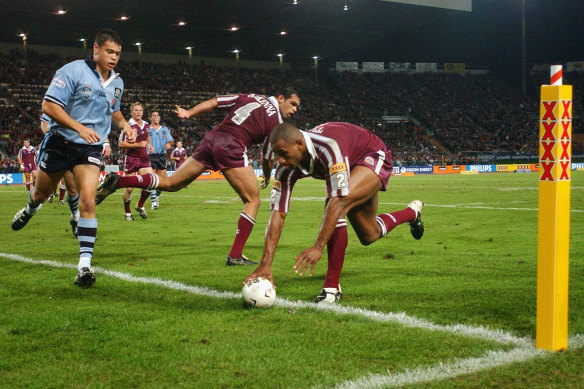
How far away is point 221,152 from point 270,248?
9.23 feet

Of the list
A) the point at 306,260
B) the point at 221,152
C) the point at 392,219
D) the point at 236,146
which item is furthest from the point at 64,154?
the point at 392,219

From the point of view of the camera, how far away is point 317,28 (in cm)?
4534

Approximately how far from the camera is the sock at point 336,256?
4918mm

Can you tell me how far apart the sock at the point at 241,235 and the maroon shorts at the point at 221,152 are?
649 millimetres

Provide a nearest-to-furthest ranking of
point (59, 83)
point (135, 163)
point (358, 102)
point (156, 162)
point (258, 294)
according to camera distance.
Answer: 1. point (258, 294)
2. point (59, 83)
3. point (135, 163)
4. point (156, 162)
5. point (358, 102)

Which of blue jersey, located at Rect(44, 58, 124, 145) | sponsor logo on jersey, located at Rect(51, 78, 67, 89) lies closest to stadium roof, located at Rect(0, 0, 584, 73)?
blue jersey, located at Rect(44, 58, 124, 145)

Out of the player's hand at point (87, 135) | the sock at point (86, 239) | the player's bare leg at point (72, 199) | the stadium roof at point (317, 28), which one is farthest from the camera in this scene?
the stadium roof at point (317, 28)

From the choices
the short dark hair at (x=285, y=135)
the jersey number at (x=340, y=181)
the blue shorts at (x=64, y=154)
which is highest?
the short dark hair at (x=285, y=135)

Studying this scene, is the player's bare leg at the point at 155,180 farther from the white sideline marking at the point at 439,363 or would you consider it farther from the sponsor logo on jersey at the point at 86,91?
the white sideline marking at the point at 439,363

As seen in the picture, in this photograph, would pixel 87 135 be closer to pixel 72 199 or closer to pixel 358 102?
pixel 72 199

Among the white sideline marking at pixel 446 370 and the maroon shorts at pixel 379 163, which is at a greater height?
the maroon shorts at pixel 379 163

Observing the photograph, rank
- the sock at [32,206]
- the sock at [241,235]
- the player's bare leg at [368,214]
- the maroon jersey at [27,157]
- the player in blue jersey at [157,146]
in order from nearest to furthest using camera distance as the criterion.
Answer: the player's bare leg at [368,214] → the sock at [241,235] → the sock at [32,206] → the player in blue jersey at [157,146] → the maroon jersey at [27,157]

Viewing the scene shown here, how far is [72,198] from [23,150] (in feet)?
48.5

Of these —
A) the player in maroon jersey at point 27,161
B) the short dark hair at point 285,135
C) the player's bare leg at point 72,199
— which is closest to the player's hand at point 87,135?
the short dark hair at point 285,135
